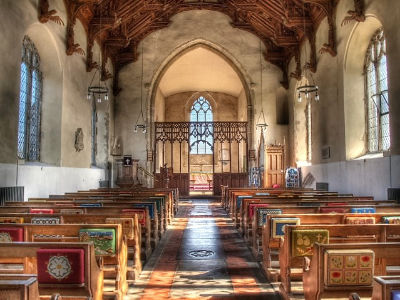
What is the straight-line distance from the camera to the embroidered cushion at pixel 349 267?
2.46m

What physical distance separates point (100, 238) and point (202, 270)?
1.66 m

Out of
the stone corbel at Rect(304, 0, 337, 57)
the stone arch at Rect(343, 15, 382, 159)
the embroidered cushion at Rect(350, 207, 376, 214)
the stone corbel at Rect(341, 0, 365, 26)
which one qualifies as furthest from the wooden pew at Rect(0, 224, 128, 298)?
the stone corbel at Rect(304, 0, 337, 57)

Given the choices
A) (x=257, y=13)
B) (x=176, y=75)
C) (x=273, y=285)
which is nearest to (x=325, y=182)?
(x=257, y=13)

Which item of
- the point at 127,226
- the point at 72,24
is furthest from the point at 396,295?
the point at 72,24

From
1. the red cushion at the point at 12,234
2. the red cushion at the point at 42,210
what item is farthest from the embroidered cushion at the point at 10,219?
the red cushion at the point at 42,210

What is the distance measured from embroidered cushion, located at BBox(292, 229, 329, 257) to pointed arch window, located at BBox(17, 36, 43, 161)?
777 centimetres

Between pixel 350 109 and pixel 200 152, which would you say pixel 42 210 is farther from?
pixel 200 152

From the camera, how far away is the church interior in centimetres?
336

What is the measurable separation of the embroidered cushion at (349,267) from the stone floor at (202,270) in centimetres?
133

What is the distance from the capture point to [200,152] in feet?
80.9

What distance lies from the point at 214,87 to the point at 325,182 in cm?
1320

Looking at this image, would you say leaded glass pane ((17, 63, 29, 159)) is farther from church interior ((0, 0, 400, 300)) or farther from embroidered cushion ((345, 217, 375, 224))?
embroidered cushion ((345, 217, 375, 224))

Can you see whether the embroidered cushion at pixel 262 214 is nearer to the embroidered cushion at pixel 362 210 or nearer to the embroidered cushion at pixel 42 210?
the embroidered cushion at pixel 362 210

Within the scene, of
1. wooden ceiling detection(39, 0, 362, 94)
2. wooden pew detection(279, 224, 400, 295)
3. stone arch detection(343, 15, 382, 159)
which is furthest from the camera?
wooden ceiling detection(39, 0, 362, 94)
